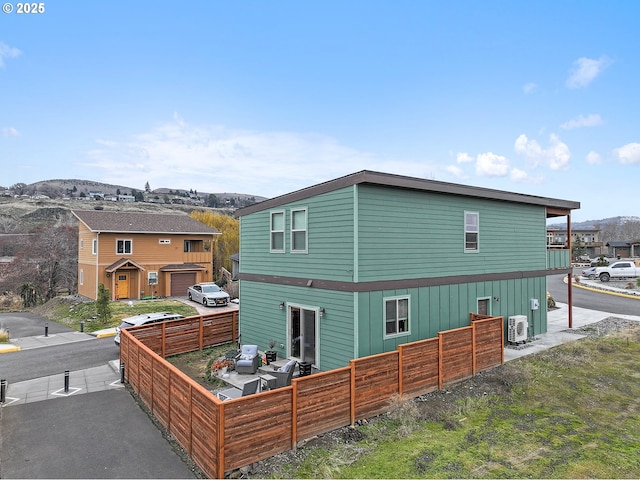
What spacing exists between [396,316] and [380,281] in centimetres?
129

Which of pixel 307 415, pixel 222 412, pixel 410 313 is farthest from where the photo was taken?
pixel 410 313

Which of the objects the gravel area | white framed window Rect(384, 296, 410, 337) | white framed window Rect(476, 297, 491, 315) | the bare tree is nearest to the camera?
white framed window Rect(384, 296, 410, 337)

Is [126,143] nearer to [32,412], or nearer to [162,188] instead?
[32,412]

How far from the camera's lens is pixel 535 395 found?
32.5 ft

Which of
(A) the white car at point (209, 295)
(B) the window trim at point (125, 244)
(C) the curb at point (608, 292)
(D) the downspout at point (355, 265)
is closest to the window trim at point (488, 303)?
(D) the downspout at point (355, 265)

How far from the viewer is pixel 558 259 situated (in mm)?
17797

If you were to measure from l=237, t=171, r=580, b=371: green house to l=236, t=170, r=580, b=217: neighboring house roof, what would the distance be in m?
0.04

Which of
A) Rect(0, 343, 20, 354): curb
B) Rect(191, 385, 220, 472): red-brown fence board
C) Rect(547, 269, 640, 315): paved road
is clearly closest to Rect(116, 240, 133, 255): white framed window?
Rect(0, 343, 20, 354): curb

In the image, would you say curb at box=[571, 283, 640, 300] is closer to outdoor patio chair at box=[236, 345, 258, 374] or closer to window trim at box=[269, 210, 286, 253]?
window trim at box=[269, 210, 286, 253]

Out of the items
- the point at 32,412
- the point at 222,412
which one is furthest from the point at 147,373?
the point at 222,412

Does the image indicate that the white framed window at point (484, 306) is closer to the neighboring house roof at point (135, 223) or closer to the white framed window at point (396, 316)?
the white framed window at point (396, 316)

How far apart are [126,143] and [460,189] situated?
35.8 meters

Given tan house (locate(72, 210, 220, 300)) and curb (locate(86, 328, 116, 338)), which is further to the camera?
tan house (locate(72, 210, 220, 300))

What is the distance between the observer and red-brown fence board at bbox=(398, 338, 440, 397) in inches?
368
